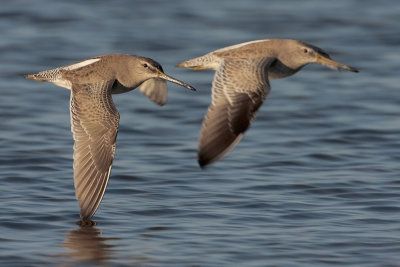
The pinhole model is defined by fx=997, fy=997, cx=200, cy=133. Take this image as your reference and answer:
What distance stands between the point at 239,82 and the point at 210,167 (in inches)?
126

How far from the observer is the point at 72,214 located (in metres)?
11.2

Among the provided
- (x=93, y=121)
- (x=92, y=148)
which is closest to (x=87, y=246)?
(x=92, y=148)

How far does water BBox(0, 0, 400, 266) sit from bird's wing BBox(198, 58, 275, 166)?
115 cm

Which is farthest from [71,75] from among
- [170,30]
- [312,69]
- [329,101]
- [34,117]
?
[170,30]

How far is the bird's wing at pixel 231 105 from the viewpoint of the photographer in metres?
9.76

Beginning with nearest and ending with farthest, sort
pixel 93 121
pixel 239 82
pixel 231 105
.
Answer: pixel 231 105 < pixel 239 82 < pixel 93 121

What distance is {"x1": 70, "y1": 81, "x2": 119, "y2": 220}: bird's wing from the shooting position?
10398 mm

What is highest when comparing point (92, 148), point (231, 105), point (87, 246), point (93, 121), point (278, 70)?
point (278, 70)

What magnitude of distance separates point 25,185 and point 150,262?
10.2 ft

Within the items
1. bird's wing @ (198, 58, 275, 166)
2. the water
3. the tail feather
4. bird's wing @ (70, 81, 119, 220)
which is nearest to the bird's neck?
bird's wing @ (198, 58, 275, 166)

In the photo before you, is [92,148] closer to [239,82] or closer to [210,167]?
[239,82]

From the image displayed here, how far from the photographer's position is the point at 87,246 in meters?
10.4

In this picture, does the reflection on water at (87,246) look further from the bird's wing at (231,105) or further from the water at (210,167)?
the bird's wing at (231,105)

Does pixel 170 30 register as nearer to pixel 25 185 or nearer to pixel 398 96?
pixel 398 96
